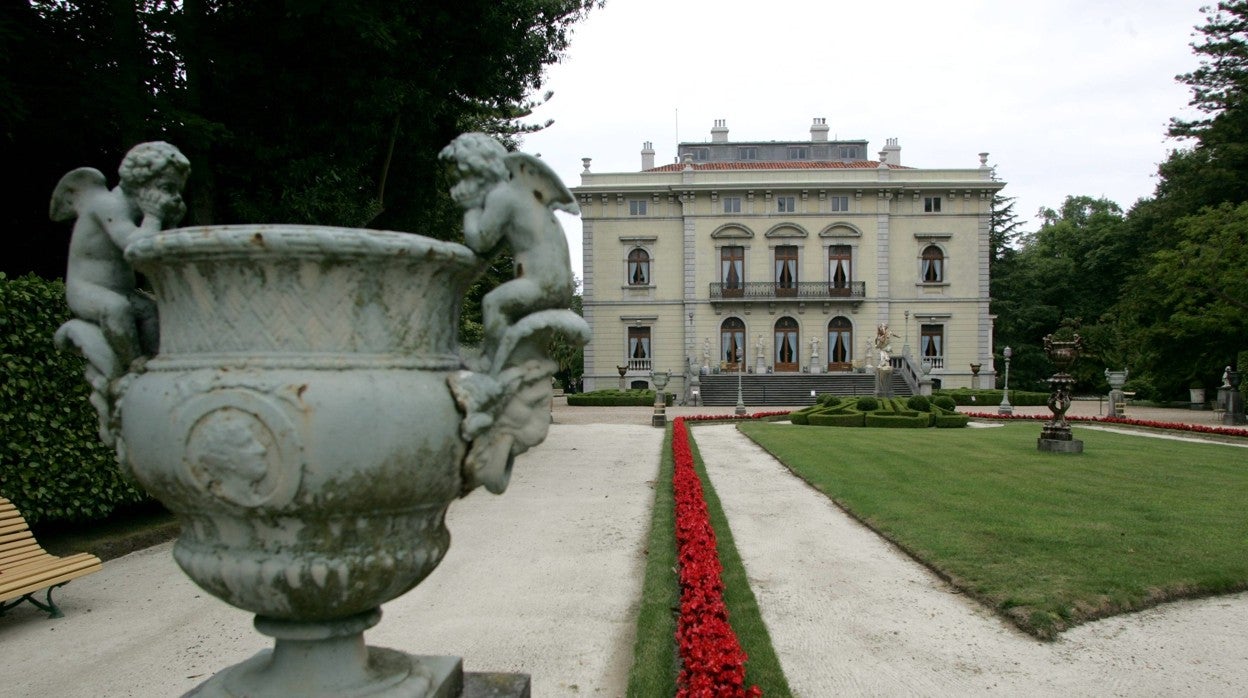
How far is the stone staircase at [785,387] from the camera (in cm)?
3081

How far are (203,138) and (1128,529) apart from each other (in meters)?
8.86

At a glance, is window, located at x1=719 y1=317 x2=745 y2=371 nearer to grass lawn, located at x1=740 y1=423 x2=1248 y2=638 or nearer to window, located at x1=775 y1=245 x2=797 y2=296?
window, located at x1=775 y1=245 x2=797 y2=296

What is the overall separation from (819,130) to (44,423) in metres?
41.2

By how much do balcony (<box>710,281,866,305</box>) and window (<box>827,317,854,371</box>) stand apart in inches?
45.7

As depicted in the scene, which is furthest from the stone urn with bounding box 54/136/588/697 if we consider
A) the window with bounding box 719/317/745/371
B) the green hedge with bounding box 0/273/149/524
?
the window with bounding box 719/317/745/371

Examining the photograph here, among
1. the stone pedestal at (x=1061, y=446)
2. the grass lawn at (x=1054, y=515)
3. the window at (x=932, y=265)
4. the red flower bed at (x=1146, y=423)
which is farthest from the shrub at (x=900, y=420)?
the window at (x=932, y=265)

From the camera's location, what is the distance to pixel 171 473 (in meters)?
2.02

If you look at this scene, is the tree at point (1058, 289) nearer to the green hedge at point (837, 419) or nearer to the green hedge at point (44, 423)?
the green hedge at point (837, 419)

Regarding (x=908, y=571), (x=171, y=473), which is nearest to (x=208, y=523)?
(x=171, y=473)

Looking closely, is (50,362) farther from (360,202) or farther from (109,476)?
(360,202)

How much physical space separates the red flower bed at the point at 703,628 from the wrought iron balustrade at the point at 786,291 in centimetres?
2979

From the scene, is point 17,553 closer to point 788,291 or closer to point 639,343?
point 639,343

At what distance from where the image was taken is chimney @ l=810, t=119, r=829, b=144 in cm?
4216

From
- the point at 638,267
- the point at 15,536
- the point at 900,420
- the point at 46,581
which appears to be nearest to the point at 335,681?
the point at 46,581
